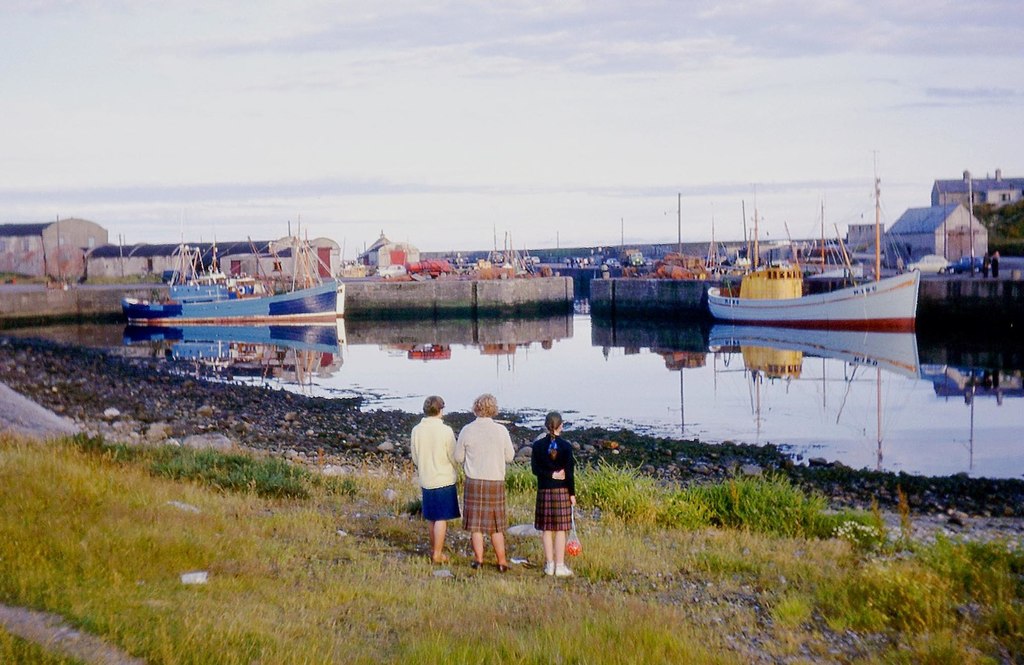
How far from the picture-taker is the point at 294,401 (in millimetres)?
26484

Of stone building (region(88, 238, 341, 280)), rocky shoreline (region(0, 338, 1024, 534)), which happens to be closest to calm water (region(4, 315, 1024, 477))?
rocky shoreline (region(0, 338, 1024, 534))

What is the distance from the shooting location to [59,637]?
17.8 ft

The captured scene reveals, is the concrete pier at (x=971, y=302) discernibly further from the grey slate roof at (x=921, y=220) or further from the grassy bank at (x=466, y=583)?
the grassy bank at (x=466, y=583)

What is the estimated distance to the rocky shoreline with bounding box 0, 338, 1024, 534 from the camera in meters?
14.9

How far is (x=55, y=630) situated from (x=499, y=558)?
3.64 metres

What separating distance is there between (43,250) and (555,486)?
86.6 metres

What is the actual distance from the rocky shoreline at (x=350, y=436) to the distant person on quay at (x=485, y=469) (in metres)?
4.80

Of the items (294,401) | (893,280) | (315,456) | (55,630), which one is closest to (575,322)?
(893,280)

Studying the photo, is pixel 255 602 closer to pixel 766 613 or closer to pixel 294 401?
pixel 766 613

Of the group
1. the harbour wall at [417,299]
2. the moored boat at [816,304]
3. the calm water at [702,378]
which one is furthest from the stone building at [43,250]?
the moored boat at [816,304]

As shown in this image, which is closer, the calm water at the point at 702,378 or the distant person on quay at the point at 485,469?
the distant person on quay at the point at 485,469

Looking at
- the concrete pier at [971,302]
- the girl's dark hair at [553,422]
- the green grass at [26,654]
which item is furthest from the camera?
the concrete pier at [971,302]

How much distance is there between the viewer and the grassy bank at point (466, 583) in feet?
19.4

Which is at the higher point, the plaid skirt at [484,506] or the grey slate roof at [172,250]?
the grey slate roof at [172,250]
